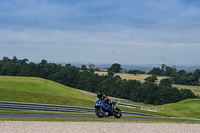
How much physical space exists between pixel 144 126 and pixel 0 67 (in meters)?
94.8

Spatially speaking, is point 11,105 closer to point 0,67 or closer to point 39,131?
point 39,131

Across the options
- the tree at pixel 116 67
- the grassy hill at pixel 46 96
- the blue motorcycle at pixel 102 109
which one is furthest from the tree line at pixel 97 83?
the blue motorcycle at pixel 102 109

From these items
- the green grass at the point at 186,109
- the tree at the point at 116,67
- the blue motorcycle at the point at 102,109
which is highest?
the tree at the point at 116,67

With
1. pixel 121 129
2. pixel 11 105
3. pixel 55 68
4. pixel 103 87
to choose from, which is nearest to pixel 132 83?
pixel 103 87

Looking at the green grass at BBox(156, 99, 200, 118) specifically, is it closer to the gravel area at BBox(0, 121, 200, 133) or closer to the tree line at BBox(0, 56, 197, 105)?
the gravel area at BBox(0, 121, 200, 133)

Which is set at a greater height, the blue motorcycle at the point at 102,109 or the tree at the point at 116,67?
the tree at the point at 116,67

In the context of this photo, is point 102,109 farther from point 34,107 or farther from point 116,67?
point 116,67

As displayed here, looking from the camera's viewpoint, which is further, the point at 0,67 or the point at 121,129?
the point at 0,67

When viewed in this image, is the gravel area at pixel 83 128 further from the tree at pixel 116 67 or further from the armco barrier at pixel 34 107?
the tree at pixel 116 67

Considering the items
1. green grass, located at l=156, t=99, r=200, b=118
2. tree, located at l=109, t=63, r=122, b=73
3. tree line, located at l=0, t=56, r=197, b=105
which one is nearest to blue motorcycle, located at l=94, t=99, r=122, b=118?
green grass, located at l=156, t=99, r=200, b=118

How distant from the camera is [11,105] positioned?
23.4 meters

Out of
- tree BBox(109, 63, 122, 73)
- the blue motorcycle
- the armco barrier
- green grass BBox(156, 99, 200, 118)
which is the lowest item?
green grass BBox(156, 99, 200, 118)

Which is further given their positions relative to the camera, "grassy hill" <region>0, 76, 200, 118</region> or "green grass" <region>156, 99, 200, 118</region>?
"green grass" <region>156, 99, 200, 118</region>

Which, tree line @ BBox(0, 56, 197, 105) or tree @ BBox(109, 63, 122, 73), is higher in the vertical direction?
tree @ BBox(109, 63, 122, 73)
